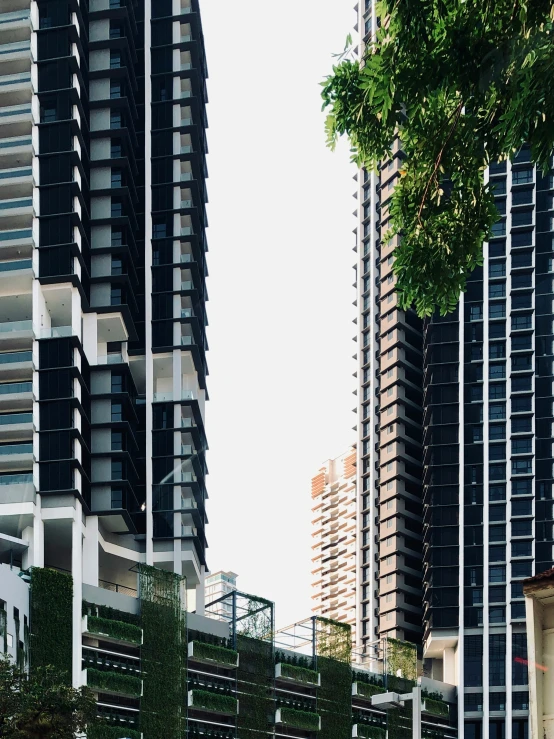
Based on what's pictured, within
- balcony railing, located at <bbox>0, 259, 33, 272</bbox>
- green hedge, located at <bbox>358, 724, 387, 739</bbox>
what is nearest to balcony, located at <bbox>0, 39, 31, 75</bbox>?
balcony railing, located at <bbox>0, 259, 33, 272</bbox>

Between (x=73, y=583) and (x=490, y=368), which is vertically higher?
(x=490, y=368)

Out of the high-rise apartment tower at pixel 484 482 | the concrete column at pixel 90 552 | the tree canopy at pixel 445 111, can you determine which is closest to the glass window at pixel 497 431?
the high-rise apartment tower at pixel 484 482

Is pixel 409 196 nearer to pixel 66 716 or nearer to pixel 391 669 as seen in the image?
pixel 66 716

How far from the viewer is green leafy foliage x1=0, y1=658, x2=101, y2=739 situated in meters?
48.7

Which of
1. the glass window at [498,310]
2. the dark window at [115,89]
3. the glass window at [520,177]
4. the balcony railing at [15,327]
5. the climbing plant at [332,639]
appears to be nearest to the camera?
the balcony railing at [15,327]

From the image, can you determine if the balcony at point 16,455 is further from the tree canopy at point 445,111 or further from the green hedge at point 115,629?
the tree canopy at point 445,111

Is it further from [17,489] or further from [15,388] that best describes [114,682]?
[15,388]

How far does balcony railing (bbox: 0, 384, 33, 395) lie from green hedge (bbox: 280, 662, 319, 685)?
31.1 metres

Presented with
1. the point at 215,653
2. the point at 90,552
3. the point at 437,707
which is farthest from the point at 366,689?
the point at 90,552

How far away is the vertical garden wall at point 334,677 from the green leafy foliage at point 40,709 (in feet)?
215

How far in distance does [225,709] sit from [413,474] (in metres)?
57.9

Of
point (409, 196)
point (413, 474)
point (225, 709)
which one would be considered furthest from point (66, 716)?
point (413, 474)

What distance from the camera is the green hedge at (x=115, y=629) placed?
9762 centimetres

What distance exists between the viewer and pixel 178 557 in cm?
11444
